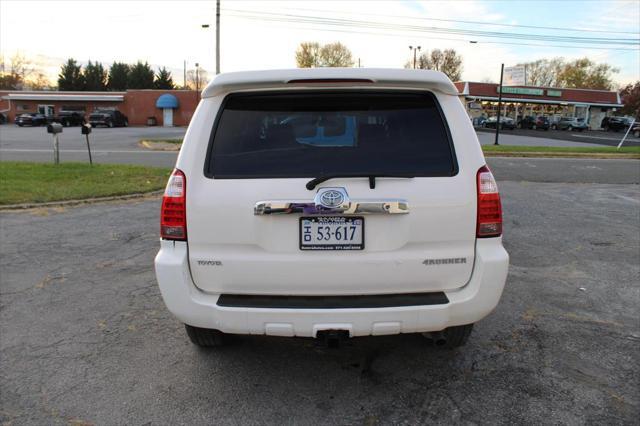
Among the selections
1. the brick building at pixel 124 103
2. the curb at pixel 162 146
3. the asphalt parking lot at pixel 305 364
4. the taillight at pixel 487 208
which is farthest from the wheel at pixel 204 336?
the brick building at pixel 124 103

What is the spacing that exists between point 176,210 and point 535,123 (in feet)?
195

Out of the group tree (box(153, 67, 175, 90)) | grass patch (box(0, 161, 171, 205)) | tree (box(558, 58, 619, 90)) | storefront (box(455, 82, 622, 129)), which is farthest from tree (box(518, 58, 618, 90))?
grass patch (box(0, 161, 171, 205))

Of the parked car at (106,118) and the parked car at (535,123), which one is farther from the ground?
the parked car at (535,123)

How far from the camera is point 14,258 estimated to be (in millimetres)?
5590

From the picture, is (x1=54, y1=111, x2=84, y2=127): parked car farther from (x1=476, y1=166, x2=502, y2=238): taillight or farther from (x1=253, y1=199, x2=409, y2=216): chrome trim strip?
(x1=476, y1=166, x2=502, y2=238): taillight

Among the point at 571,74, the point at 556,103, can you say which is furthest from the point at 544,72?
the point at 556,103

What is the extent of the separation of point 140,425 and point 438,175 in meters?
2.11

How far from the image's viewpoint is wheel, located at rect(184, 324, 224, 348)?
129 inches

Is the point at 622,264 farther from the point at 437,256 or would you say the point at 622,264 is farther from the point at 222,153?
the point at 222,153

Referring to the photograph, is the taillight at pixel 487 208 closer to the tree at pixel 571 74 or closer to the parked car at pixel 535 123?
the parked car at pixel 535 123

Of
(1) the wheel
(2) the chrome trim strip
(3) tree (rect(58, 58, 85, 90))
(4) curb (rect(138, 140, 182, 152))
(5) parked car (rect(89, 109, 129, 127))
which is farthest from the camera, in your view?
(3) tree (rect(58, 58, 85, 90))

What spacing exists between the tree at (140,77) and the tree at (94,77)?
3909 mm

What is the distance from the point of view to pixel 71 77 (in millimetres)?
72062

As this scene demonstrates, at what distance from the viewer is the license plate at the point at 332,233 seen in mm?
2664
